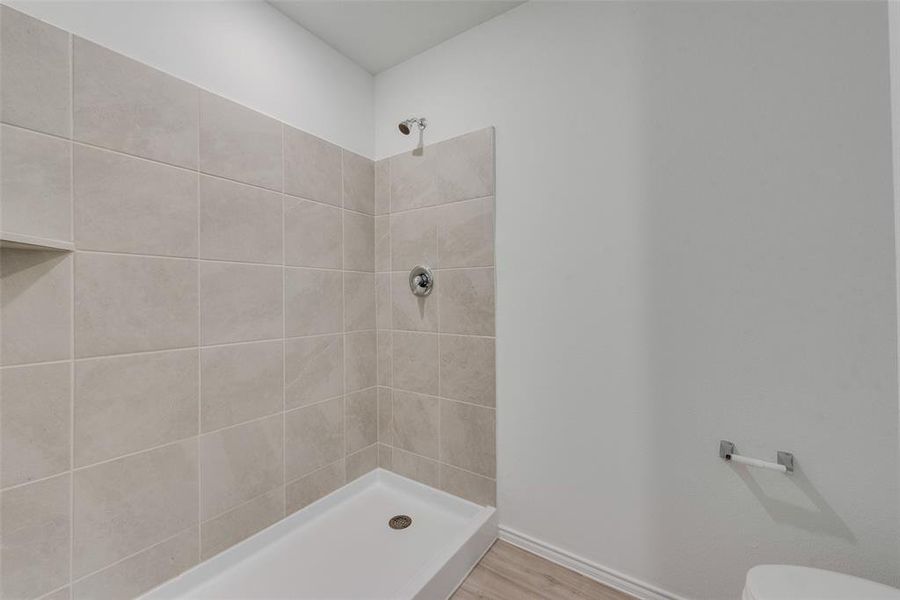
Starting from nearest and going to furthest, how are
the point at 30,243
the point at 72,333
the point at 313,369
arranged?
1. the point at 30,243
2. the point at 72,333
3. the point at 313,369

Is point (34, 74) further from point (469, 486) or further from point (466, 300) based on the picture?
point (469, 486)

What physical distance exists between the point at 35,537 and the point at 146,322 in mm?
548

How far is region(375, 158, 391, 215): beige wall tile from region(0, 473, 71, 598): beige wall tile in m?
1.38

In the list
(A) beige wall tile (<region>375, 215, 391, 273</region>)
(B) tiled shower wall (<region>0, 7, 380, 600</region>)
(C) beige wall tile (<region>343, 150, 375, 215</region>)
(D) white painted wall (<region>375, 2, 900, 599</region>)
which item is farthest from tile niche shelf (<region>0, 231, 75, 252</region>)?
(D) white painted wall (<region>375, 2, 900, 599</region>)

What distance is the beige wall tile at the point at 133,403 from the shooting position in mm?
927

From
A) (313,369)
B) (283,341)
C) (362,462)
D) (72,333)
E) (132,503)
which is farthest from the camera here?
(362,462)

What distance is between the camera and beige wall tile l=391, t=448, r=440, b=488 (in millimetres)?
1603

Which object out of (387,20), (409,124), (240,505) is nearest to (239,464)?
(240,505)

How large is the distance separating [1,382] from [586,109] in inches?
69.6

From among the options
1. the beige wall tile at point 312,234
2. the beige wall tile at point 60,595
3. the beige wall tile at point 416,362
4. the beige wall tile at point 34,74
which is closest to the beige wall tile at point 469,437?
the beige wall tile at point 416,362

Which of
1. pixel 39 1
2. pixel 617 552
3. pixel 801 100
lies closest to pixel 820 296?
pixel 801 100

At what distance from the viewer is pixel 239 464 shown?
48.9 inches

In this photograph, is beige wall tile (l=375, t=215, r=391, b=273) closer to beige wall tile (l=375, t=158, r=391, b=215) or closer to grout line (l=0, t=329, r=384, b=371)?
beige wall tile (l=375, t=158, r=391, b=215)

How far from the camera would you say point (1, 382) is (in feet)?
2.68
